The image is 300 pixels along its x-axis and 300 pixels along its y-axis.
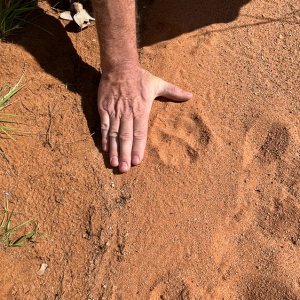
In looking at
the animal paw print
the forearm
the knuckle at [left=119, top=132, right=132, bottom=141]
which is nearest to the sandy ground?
the animal paw print

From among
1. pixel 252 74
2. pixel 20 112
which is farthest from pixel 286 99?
pixel 20 112

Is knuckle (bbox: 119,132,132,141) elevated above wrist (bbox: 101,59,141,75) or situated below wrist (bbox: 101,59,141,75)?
below

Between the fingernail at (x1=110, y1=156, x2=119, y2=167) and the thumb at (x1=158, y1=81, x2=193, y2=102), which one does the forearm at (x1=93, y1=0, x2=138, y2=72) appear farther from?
the fingernail at (x1=110, y1=156, x2=119, y2=167)

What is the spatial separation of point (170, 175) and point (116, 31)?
726mm

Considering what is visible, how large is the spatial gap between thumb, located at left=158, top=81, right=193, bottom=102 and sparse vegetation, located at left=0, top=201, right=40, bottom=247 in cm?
91

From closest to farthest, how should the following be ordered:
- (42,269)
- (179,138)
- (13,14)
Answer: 1. (42,269)
2. (179,138)
3. (13,14)

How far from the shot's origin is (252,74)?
2592mm

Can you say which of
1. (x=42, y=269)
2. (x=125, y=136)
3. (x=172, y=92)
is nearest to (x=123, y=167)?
(x=125, y=136)

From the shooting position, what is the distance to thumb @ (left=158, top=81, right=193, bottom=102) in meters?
2.44

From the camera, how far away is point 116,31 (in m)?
2.28

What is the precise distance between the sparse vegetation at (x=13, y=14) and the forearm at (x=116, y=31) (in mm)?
541

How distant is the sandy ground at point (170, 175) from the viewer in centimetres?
208

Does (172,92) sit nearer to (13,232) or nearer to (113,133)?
(113,133)

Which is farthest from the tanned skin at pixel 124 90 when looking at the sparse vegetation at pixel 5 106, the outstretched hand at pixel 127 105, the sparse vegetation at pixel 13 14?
the sparse vegetation at pixel 13 14
